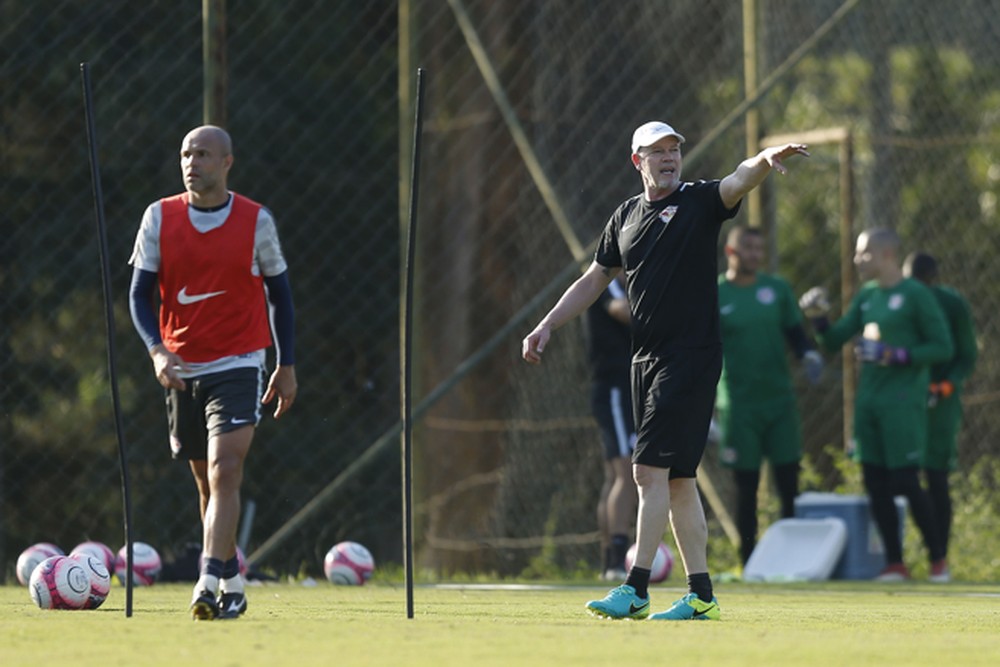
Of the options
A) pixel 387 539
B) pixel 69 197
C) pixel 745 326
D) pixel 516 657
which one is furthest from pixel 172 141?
pixel 516 657

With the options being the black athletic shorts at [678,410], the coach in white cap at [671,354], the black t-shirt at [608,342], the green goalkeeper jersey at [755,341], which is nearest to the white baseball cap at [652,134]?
the coach in white cap at [671,354]

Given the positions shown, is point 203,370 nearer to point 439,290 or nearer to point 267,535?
point 267,535

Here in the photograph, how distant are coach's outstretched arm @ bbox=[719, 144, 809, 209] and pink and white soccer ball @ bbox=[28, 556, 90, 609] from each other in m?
3.03

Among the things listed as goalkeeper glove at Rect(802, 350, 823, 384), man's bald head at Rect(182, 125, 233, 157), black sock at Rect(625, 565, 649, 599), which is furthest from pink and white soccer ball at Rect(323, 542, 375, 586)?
man's bald head at Rect(182, 125, 233, 157)

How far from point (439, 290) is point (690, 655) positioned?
340 inches

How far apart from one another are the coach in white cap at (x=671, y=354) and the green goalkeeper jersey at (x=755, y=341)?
489cm

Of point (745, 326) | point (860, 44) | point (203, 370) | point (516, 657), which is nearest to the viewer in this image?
point (516, 657)

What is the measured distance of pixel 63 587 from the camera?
8.16m

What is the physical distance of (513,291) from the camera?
14422 millimetres

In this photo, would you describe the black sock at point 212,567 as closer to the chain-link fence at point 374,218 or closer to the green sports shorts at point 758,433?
the chain-link fence at point 374,218

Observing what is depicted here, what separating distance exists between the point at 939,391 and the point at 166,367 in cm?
687

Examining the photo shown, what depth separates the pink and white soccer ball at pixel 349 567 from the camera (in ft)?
37.7

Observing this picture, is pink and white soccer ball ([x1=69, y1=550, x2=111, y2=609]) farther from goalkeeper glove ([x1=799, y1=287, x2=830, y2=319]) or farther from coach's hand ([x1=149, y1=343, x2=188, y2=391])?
→ goalkeeper glove ([x1=799, y1=287, x2=830, y2=319])

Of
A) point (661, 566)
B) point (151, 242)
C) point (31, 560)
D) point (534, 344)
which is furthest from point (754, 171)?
point (31, 560)
